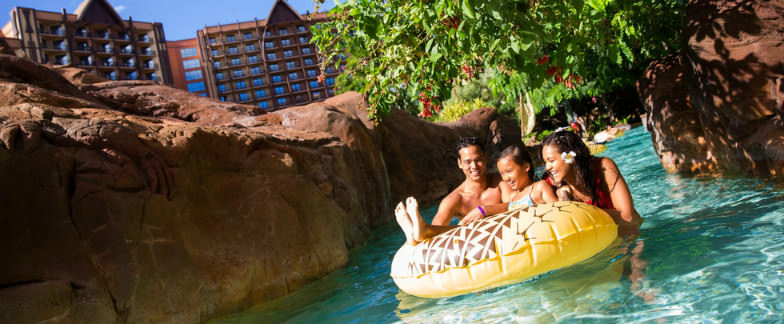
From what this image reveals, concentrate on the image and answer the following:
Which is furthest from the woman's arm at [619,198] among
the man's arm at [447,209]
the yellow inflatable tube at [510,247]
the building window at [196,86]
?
the building window at [196,86]

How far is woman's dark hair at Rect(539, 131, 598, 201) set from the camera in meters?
4.75

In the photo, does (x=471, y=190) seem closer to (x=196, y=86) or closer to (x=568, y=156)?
(x=568, y=156)

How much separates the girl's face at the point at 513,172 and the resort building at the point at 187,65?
223 feet

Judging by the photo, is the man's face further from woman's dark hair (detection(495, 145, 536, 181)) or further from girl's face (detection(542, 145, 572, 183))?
girl's face (detection(542, 145, 572, 183))

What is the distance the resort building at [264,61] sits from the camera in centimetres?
6475

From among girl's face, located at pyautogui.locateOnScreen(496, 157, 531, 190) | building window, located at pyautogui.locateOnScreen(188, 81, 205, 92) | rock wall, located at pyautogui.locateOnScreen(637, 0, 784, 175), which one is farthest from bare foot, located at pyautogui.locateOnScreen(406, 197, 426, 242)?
building window, located at pyautogui.locateOnScreen(188, 81, 205, 92)

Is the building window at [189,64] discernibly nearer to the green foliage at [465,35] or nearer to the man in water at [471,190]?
the green foliage at [465,35]

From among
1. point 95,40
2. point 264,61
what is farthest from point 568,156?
point 264,61

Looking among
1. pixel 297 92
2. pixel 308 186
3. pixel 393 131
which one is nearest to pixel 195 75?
pixel 297 92

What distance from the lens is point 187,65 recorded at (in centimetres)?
6869

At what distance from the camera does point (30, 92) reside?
6086 mm

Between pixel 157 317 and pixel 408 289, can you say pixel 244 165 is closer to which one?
pixel 157 317

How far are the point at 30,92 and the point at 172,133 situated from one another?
1978mm

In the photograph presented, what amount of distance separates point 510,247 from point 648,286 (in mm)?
945
